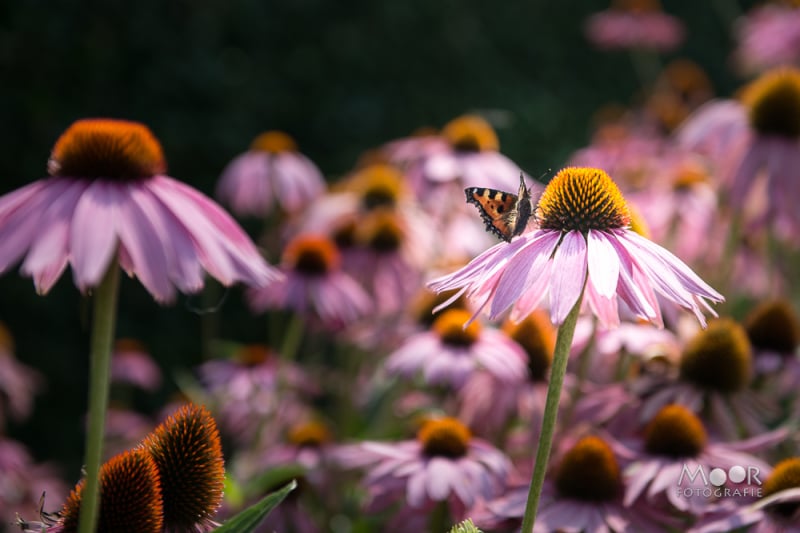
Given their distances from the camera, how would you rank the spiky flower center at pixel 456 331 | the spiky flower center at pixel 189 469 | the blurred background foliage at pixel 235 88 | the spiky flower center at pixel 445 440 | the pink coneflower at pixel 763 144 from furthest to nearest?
1. the blurred background foliage at pixel 235 88
2. the pink coneflower at pixel 763 144
3. the spiky flower center at pixel 456 331
4. the spiky flower center at pixel 445 440
5. the spiky flower center at pixel 189 469

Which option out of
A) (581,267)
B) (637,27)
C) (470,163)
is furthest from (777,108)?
(637,27)

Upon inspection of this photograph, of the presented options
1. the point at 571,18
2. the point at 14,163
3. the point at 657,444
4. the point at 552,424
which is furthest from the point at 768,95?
the point at 571,18

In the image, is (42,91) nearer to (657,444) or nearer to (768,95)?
(768,95)

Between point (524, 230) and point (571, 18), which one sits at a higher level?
point (571, 18)

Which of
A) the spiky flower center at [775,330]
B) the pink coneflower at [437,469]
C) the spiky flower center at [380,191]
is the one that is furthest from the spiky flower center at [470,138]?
the pink coneflower at [437,469]

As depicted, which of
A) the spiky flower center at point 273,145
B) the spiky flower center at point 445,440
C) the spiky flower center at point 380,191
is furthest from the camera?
the spiky flower center at point 273,145

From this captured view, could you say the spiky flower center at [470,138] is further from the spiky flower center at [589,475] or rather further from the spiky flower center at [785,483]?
the spiky flower center at [785,483]

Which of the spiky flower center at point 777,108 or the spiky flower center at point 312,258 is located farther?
the spiky flower center at point 312,258
